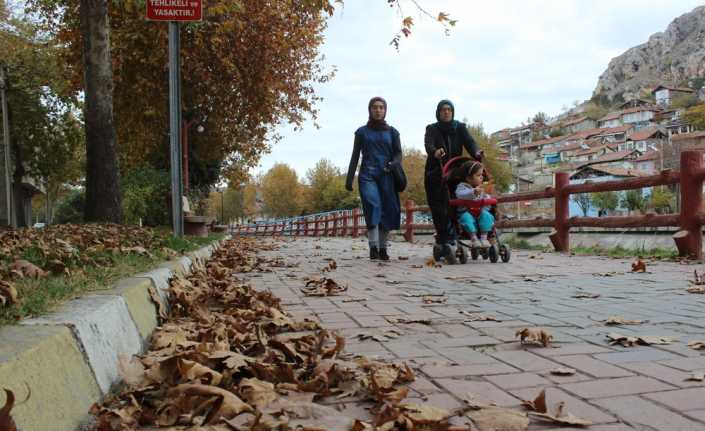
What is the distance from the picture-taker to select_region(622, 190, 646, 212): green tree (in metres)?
16.6

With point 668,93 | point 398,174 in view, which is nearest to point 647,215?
point 398,174

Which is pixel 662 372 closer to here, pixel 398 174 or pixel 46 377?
pixel 46 377

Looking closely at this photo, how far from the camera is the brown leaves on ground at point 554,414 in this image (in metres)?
1.81

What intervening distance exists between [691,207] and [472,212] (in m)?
2.62

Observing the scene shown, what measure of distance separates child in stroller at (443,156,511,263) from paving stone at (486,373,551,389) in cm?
543

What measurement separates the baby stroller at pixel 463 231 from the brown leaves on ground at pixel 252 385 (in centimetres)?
496

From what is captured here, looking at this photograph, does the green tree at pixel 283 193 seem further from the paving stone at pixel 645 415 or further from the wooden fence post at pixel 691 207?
the paving stone at pixel 645 415

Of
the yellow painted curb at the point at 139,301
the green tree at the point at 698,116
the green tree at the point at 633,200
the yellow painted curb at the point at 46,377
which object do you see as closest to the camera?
the yellow painted curb at the point at 46,377

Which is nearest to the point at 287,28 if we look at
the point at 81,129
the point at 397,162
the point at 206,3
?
the point at 206,3

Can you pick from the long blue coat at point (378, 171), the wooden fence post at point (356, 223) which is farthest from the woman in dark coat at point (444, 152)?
the wooden fence post at point (356, 223)

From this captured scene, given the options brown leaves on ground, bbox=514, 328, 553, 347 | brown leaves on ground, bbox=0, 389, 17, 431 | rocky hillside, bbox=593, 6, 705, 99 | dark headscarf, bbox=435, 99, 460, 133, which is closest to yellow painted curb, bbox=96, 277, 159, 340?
brown leaves on ground, bbox=0, 389, 17, 431

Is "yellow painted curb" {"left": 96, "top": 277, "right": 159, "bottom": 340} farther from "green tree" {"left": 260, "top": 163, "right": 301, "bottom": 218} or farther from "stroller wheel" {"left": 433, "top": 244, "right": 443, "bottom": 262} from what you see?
"green tree" {"left": 260, "top": 163, "right": 301, "bottom": 218}

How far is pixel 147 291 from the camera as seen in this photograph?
10.2 feet

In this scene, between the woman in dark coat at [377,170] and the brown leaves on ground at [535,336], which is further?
the woman in dark coat at [377,170]
